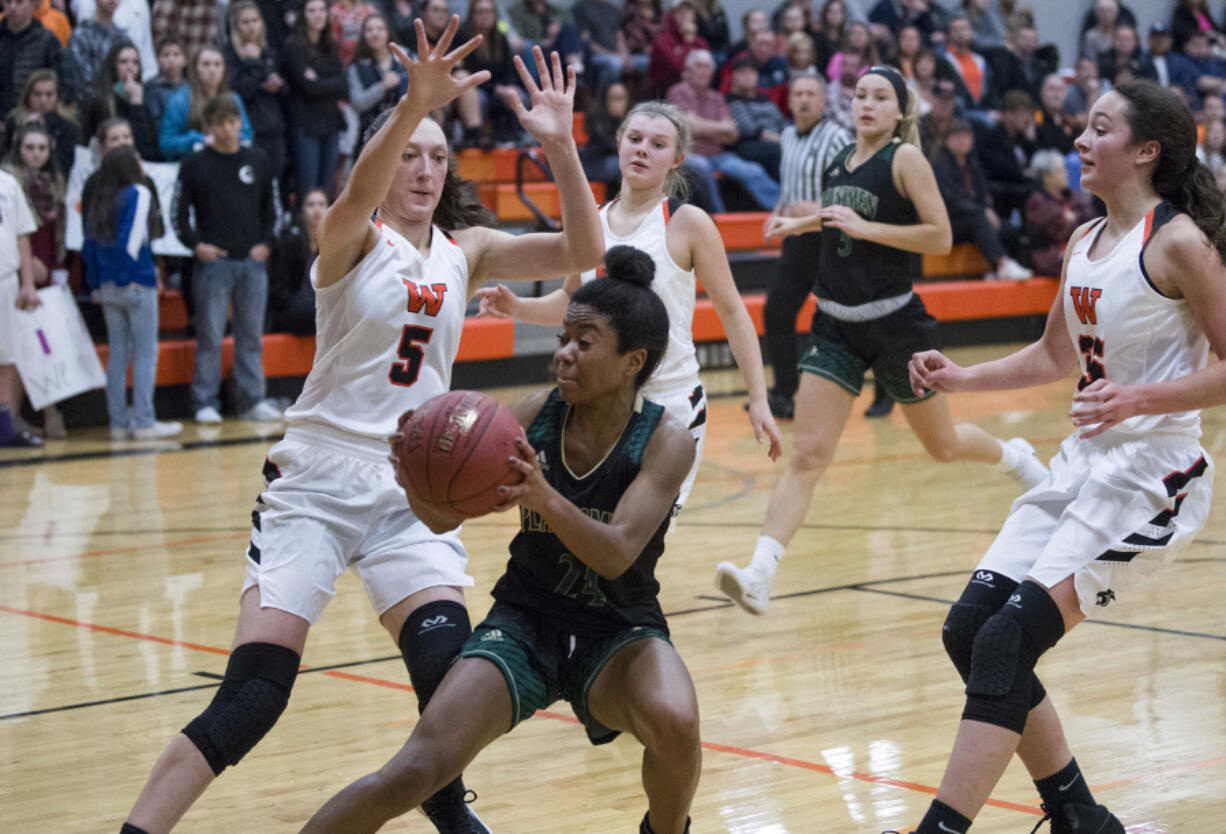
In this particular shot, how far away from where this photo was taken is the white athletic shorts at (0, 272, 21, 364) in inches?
413

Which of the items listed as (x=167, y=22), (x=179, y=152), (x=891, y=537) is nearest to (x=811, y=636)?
(x=891, y=537)

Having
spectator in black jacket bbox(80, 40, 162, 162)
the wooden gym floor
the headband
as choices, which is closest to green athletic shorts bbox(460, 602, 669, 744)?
the wooden gym floor

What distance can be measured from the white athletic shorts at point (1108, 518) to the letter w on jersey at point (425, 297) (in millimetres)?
1411

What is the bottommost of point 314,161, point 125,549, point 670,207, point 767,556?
point 125,549

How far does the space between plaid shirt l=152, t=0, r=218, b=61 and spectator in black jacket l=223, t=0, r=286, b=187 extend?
0.18m

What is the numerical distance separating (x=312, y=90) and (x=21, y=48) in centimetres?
209

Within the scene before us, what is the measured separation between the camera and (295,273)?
11.8 meters

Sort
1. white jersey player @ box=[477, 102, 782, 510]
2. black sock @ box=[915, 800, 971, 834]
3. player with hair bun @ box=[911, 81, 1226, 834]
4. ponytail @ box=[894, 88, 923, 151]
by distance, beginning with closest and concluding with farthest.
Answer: black sock @ box=[915, 800, 971, 834]
player with hair bun @ box=[911, 81, 1226, 834]
white jersey player @ box=[477, 102, 782, 510]
ponytail @ box=[894, 88, 923, 151]

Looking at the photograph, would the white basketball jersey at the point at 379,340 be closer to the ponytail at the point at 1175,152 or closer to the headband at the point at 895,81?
the ponytail at the point at 1175,152

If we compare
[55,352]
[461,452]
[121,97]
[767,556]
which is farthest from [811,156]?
[461,452]

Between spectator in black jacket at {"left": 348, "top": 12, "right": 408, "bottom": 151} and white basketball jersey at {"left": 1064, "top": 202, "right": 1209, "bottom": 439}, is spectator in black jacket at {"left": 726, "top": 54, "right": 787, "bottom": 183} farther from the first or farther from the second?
white basketball jersey at {"left": 1064, "top": 202, "right": 1209, "bottom": 439}

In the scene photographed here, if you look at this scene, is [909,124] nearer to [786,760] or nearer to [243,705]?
[786,760]

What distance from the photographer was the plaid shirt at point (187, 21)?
1203cm

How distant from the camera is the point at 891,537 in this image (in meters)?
7.52
